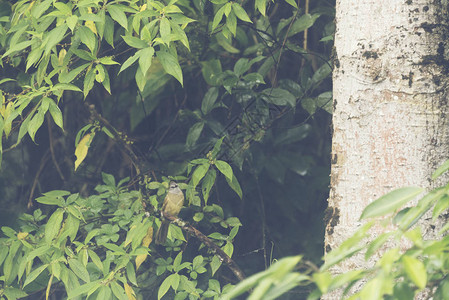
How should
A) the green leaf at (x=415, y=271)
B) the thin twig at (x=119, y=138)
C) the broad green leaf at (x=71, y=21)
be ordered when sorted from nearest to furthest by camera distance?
the green leaf at (x=415, y=271)
the broad green leaf at (x=71, y=21)
the thin twig at (x=119, y=138)

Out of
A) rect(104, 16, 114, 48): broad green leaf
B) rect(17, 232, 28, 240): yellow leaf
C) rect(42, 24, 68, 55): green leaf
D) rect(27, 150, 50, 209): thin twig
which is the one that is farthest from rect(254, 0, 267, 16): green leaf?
rect(27, 150, 50, 209): thin twig

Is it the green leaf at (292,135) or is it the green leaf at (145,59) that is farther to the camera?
the green leaf at (292,135)

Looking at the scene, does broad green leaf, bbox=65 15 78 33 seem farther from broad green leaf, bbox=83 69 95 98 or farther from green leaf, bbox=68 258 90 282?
green leaf, bbox=68 258 90 282

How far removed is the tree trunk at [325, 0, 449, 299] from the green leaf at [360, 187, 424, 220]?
1.25 feet

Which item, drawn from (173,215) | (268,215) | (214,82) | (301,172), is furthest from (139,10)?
(268,215)

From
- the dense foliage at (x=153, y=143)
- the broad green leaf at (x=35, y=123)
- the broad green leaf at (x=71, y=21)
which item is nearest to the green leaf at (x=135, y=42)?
the dense foliage at (x=153, y=143)

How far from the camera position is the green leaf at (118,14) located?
1402mm

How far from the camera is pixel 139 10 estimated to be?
4.95 ft

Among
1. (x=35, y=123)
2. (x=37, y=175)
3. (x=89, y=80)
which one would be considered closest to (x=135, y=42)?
(x=89, y=80)

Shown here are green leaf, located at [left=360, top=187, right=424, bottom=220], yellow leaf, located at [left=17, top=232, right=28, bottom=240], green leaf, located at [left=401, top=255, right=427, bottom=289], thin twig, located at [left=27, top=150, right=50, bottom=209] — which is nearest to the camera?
green leaf, located at [left=401, top=255, right=427, bottom=289]

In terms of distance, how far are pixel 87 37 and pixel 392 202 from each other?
0.92 metres

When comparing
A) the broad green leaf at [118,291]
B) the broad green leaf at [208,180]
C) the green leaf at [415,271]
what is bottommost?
the broad green leaf at [118,291]

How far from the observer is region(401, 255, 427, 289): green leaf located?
2.27 ft

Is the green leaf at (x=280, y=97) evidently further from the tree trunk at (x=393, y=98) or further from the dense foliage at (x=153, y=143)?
the tree trunk at (x=393, y=98)
